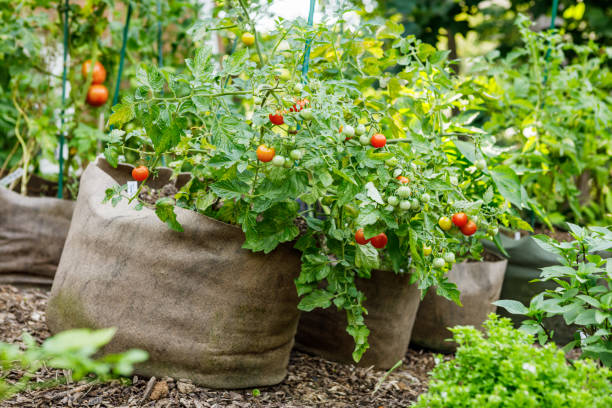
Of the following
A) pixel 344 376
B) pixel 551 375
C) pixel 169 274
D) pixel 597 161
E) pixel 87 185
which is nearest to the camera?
pixel 551 375

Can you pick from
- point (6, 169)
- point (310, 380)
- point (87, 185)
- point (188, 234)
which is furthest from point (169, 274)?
point (6, 169)

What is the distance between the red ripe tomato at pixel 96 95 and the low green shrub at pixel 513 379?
219 centimetres

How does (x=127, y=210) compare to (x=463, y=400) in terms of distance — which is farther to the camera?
(x=127, y=210)

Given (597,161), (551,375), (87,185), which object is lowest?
(551,375)

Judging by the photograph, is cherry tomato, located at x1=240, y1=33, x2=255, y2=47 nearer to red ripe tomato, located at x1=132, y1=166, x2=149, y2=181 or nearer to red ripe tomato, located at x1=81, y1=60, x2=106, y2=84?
red ripe tomato, located at x1=132, y1=166, x2=149, y2=181

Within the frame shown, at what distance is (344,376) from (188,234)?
790 millimetres

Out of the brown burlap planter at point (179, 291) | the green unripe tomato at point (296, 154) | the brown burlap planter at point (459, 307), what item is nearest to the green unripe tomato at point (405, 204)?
→ the green unripe tomato at point (296, 154)

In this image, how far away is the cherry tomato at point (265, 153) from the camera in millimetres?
1278

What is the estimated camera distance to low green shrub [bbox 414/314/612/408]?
0.95 m

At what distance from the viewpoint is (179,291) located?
149cm

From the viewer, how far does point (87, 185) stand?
1718mm

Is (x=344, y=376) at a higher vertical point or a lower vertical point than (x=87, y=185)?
lower

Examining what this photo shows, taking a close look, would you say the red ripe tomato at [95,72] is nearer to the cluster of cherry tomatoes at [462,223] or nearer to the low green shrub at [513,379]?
the cluster of cherry tomatoes at [462,223]

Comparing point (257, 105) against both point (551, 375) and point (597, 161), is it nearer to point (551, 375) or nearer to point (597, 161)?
point (551, 375)
